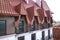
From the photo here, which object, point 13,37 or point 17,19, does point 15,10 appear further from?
point 13,37

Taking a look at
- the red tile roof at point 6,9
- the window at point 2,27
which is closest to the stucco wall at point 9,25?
the window at point 2,27

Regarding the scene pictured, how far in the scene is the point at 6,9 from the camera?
1377 cm

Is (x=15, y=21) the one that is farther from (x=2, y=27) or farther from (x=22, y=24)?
(x=22, y=24)

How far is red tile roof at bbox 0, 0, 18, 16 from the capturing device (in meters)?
13.1

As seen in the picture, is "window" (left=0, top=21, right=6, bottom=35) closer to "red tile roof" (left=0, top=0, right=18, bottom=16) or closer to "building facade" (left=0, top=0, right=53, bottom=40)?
"building facade" (left=0, top=0, right=53, bottom=40)

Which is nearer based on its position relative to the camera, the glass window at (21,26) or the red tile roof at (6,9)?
the red tile roof at (6,9)

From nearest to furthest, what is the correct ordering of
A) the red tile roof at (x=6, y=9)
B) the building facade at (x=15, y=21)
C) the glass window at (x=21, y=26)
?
the red tile roof at (x=6, y=9), the building facade at (x=15, y=21), the glass window at (x=21, y=26)

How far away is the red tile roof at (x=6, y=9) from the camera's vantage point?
1314 cm

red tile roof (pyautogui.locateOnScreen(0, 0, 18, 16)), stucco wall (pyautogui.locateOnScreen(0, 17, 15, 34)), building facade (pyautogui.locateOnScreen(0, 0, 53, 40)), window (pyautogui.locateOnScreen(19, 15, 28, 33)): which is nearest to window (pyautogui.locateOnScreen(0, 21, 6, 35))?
building facade (pyautogui.locateOnScreen(0, 0, 53, 40))

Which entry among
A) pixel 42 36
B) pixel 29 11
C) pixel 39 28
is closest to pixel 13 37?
pixel 29 11

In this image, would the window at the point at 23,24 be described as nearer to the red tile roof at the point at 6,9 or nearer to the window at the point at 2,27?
the red tile roof at the point at 6,9

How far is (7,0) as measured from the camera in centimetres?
1451

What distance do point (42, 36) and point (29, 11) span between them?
7.65 meters

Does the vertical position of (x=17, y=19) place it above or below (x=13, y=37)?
above
